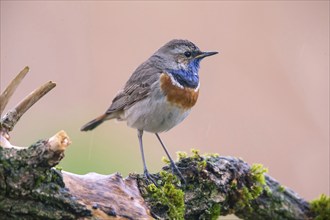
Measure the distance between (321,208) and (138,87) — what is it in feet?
6.15

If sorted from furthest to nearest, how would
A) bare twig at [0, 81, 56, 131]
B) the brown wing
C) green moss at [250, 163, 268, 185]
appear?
the brown wing
green moss at [250, 163, 268, 185]
bare twig at [0, 81, 56, 131]

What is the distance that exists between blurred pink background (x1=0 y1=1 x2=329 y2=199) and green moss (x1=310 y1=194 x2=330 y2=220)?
2.77 meters

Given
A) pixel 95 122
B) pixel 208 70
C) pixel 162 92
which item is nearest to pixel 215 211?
pixel 162 92

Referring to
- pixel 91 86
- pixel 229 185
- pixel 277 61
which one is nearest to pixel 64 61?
pixel 91 86

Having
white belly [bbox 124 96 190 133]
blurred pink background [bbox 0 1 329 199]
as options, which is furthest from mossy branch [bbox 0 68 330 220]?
blurred pink background [bbox 0 1 329 199]

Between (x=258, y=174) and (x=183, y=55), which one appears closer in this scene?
(x=258, y=174)

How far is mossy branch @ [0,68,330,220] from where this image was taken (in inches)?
131

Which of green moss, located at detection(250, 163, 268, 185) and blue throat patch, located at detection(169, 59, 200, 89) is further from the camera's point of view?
blue throat patch, located at detection(169, 59, 200, 89)

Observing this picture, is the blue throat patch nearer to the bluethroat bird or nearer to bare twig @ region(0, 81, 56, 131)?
the bluethroat bird

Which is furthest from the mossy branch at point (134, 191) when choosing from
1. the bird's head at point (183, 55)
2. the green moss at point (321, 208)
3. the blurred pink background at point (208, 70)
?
the blurred pink background at point (208, 70)

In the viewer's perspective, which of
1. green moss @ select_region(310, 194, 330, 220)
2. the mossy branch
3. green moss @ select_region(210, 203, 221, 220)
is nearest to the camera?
the mossy branch

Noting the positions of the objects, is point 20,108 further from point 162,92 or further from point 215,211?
point 162,92

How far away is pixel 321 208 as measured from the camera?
498 centimetres

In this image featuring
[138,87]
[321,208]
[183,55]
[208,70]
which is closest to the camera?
[321,208]
